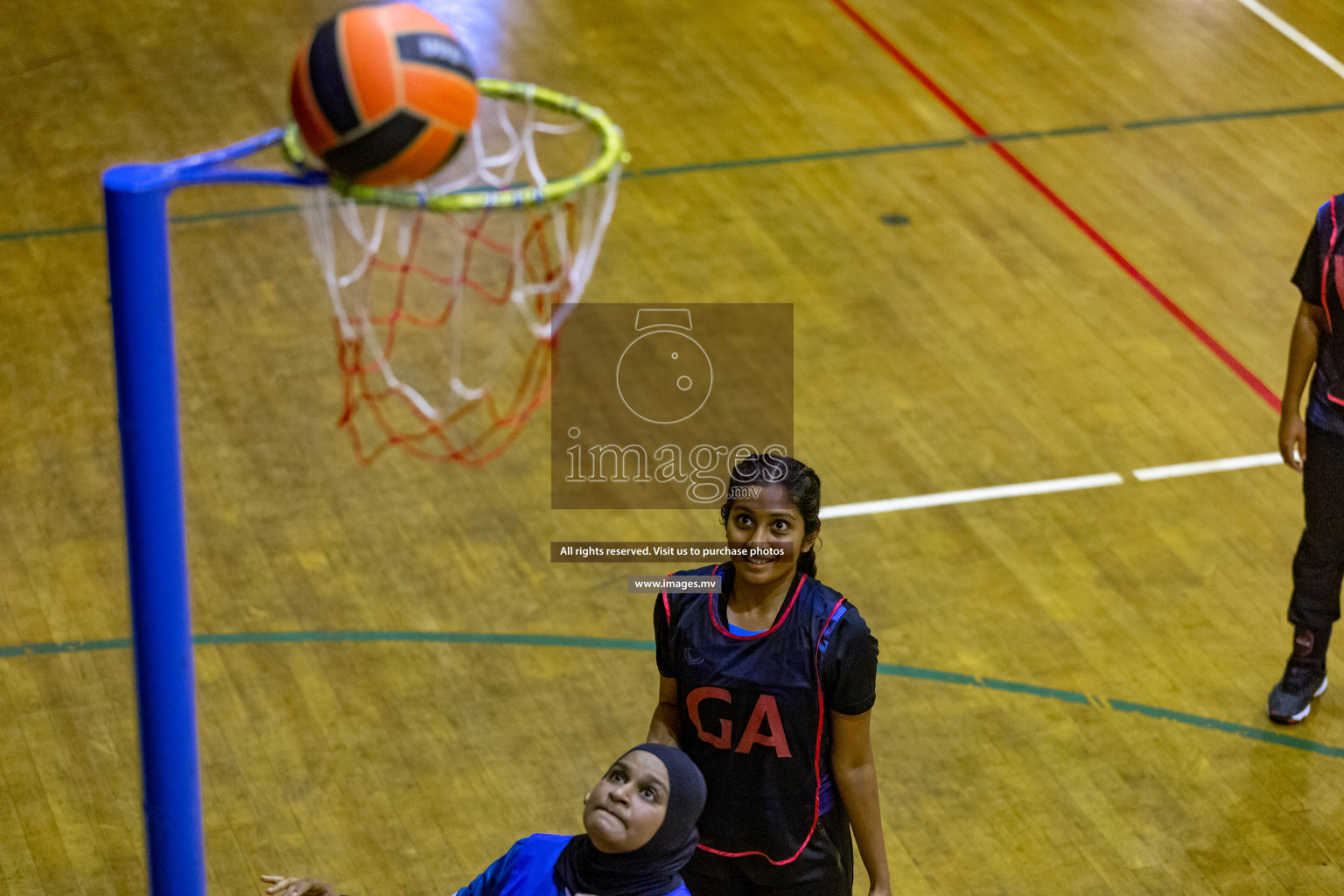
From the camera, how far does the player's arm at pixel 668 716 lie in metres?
3.71

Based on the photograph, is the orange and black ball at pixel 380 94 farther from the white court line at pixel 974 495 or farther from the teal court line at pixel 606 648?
the white court line at pixel 974 495

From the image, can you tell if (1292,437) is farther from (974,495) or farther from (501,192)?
(501,192)

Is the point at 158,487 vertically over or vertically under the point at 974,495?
over

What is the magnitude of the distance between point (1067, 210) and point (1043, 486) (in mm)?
2292

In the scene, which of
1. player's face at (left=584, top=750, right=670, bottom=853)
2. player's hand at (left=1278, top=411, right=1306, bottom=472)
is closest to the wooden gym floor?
player's hand at (left=1278, top=411, right=1306, bottom=472)

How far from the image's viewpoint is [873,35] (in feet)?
33.2

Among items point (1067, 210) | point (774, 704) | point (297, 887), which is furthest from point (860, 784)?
point (1067, 210)

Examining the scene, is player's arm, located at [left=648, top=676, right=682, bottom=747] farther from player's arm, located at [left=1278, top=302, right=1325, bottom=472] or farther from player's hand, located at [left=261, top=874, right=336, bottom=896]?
player's arm, located at [left=1278, top=302, right=1325, bottom=472]

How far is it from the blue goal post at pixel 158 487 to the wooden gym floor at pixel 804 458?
1.47 m

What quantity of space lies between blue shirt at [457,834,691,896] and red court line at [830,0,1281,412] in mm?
4897

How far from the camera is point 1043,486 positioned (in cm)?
663

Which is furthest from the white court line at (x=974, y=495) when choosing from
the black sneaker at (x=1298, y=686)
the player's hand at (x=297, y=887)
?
the player's hand at (x=297, y=887)

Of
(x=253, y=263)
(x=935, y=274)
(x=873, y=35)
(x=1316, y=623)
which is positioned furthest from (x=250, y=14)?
(x=1316, y=623)

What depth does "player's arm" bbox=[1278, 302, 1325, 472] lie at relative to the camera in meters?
5.14
